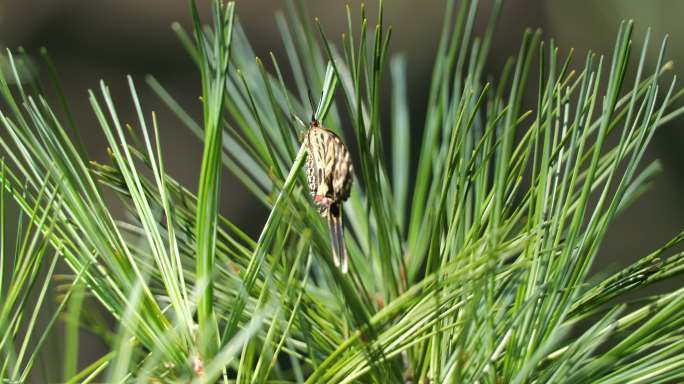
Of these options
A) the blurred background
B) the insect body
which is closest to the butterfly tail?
the insect body

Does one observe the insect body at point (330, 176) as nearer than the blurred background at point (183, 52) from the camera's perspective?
Yes

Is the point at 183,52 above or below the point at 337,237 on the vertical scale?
above

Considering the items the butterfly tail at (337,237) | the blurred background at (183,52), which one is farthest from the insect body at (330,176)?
the blurred background at (183,52)

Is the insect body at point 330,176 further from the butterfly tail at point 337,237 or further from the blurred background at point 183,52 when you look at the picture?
the blurred background at point 183,52

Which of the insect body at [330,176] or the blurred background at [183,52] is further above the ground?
the blurred background at [183,52]

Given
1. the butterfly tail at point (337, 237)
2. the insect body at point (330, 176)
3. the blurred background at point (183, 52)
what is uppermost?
the blurred background at point (183, 52)

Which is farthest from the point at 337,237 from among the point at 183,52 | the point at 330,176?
the point at 183,52

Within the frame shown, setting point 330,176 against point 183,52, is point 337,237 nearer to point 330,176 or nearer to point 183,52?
point 330,176

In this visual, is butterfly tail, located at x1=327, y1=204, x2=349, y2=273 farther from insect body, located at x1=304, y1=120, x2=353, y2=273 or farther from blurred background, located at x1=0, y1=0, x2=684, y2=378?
blurred background, located at x1=0, y1=0, x2=684, y2=378
